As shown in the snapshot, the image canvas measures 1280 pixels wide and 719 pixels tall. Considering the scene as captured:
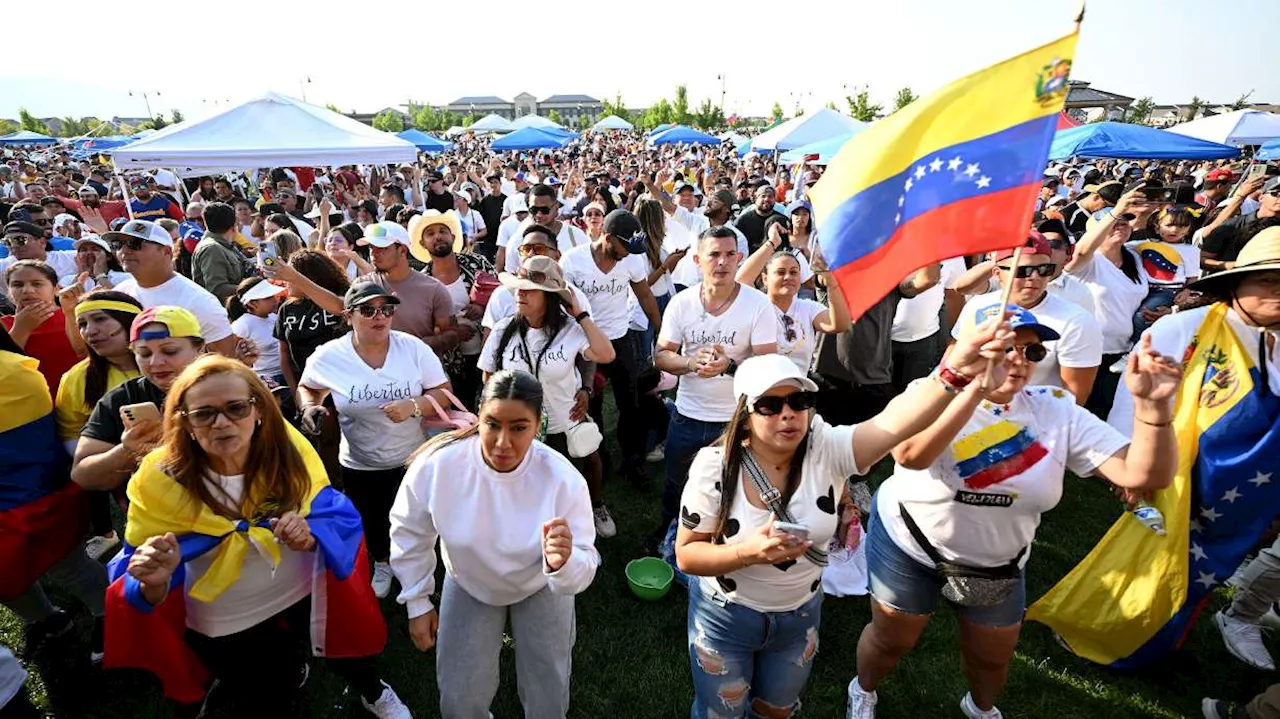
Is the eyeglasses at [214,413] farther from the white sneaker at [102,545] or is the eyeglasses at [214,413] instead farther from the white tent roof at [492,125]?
the white tent roof at [492,125]

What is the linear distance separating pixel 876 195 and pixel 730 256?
5.97 feet

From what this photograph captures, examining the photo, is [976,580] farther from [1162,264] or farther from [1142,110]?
[1142,110]

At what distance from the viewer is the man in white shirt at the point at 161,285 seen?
4328 millimetres

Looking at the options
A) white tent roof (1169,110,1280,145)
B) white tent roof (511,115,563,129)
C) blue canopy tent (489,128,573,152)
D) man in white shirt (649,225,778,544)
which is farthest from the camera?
white tent roof (511,115,563,129)

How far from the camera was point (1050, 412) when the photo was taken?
264cm

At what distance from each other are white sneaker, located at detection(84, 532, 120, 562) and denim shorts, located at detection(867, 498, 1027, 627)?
18.4 feet

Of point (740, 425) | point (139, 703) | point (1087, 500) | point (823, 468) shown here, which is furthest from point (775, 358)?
point (1087, 500)

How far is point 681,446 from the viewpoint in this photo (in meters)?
4.35

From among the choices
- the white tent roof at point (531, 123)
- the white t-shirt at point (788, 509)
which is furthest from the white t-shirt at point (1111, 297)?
the white tent roof at point (531, 123)

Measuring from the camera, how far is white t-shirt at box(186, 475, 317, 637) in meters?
2.68

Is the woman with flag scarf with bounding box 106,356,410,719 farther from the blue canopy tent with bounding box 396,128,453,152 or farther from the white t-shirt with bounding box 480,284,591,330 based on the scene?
the blue canopy tent with bounding box 396,128,453,152

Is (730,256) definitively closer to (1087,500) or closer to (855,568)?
(855,568)

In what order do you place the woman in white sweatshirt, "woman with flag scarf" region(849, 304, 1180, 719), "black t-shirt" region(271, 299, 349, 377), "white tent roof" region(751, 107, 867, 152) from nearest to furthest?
"woman with flag scarf" region(849, 304, 1180, 719)
the woman in white sweatshirt
"black t-shirt" region(271, 299, 349, 377)
"white tent roof" region(751, 107, 867, 152)

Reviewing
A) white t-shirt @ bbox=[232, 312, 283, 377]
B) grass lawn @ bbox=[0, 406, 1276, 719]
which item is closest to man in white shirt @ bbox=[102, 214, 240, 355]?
white t-shirt @ bbox=[232, 312, 283, 377]
